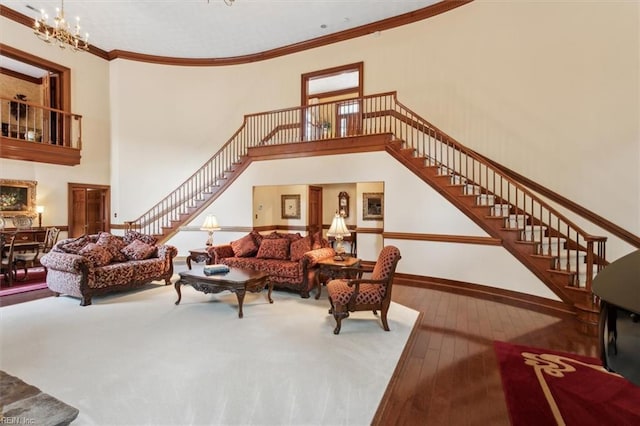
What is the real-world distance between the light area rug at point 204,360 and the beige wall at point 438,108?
3.18 meters

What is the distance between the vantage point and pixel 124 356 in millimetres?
3133

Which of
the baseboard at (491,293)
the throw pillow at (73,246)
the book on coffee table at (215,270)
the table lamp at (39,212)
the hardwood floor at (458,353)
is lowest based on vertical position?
the hardwood floor at (458,353)

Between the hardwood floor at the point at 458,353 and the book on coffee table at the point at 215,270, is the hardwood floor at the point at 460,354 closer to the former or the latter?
the hardwood floor at the point at 458,353

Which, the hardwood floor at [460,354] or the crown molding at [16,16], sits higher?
the crown molding at [16,16]

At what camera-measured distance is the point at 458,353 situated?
3240 mm

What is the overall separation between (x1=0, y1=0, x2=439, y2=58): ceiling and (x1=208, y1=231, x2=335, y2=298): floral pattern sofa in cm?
541

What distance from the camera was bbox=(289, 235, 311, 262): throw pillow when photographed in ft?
18.6

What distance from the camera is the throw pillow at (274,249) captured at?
19.4 feet

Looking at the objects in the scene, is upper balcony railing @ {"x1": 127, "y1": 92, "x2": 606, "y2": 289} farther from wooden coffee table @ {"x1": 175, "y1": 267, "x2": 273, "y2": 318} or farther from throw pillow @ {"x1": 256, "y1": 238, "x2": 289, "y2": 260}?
wooden coffee table @ {"x1": 175, "y1": 267, "x2": 273, "y2": 318}

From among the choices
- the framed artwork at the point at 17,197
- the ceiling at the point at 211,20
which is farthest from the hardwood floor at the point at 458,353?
the ceiling at the point at 211,20

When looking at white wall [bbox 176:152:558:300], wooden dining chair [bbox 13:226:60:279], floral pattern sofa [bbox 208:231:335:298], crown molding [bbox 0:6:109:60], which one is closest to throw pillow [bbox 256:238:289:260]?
floral pattern sofa [bbox 208:231:335:298]

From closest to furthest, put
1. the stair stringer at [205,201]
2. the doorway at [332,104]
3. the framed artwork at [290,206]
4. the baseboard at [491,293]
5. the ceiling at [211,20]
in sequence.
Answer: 1. the baseboard at [491,293]
2. the ceiling at [211,20]
3. the doorway at [332,104]
4. the stair stringer at [205,201]
5. the framed artwork at [290,206]

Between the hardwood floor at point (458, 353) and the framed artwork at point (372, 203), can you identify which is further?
the framed artwork at point (372, 203)

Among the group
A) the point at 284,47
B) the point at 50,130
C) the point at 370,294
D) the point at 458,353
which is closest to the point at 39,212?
the point at 50,130
